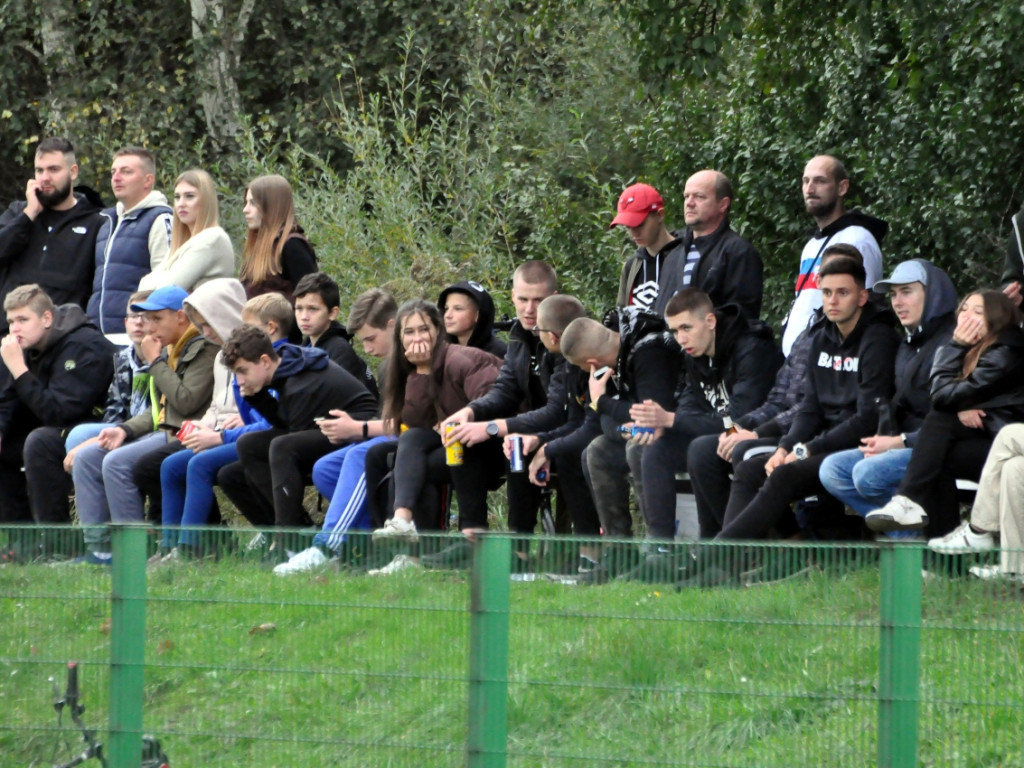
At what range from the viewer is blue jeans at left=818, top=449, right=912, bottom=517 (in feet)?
24.7

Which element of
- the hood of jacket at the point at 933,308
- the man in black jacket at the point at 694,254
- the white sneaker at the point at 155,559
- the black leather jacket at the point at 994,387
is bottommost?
the white sneaker at the point at 155,559

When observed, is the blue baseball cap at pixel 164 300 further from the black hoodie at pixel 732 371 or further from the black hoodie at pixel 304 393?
the black hoodie at pixel 732 371

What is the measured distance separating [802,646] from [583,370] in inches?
175

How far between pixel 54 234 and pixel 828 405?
6133 mm

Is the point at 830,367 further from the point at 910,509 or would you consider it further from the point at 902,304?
the point at 910,509

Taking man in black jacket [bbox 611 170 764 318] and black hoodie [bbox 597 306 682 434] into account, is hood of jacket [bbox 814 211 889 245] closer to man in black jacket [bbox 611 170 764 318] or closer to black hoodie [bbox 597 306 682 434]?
man in black jacket [bbox 611 170 764 318]

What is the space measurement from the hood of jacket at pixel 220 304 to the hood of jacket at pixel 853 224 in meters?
3.69

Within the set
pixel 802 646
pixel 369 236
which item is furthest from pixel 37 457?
pixel 802 646

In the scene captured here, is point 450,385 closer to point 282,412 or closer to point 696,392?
point 282,412

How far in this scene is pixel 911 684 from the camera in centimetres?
448

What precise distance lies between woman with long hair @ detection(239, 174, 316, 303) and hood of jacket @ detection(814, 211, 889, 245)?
353cm

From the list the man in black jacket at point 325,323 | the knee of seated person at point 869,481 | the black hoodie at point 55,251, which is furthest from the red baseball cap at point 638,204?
the black hoodie at point 55,251

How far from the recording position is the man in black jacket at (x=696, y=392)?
27.3ft

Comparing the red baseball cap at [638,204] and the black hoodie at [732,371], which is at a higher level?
the red baseball cap at [638,204]
